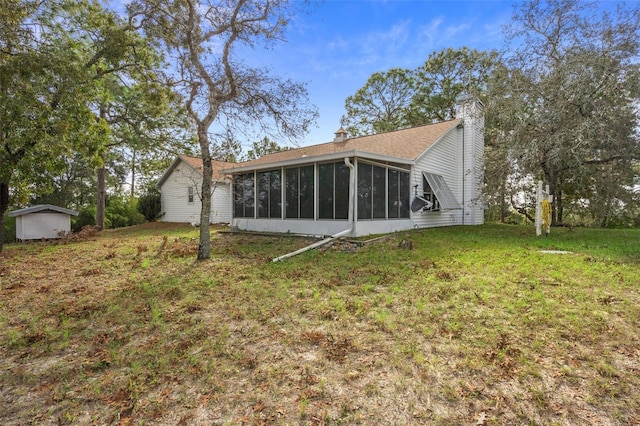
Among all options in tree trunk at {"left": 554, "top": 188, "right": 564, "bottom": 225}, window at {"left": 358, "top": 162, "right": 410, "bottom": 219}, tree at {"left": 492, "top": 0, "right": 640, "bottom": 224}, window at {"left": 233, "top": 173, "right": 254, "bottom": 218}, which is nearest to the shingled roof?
window at {"left": 233, "top": 173, "right": 254, "bottom": 218}

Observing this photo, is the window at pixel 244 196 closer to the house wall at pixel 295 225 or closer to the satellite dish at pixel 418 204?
the house wall at pixel 295 225

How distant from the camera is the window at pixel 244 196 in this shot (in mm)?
13109

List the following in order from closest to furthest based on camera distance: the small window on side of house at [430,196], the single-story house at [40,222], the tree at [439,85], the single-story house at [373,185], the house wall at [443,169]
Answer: the single-story house at [373,185], the single-story house at [40,222], the house wall at [443,169], the small window on side of house at [430,196], the tree at [439,85]

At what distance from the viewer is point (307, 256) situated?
7832 millimetres

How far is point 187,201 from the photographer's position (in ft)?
64.4

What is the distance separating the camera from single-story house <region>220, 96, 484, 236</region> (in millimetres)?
10219

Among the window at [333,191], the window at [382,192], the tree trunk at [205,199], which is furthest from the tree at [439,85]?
the tree trunk at [205,199]

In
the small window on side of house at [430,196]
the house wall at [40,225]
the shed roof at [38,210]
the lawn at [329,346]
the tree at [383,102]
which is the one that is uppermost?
the tree at [383,102]

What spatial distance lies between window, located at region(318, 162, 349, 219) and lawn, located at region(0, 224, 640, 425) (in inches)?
159

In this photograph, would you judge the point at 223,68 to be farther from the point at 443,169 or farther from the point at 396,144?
the point at 443,169

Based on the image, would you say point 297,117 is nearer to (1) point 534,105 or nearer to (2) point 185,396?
(2) point 185,396

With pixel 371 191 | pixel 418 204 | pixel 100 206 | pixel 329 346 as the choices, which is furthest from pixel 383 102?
pixel 329 346

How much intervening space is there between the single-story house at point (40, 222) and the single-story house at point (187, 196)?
586cm

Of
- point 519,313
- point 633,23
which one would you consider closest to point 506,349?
point 519,313
